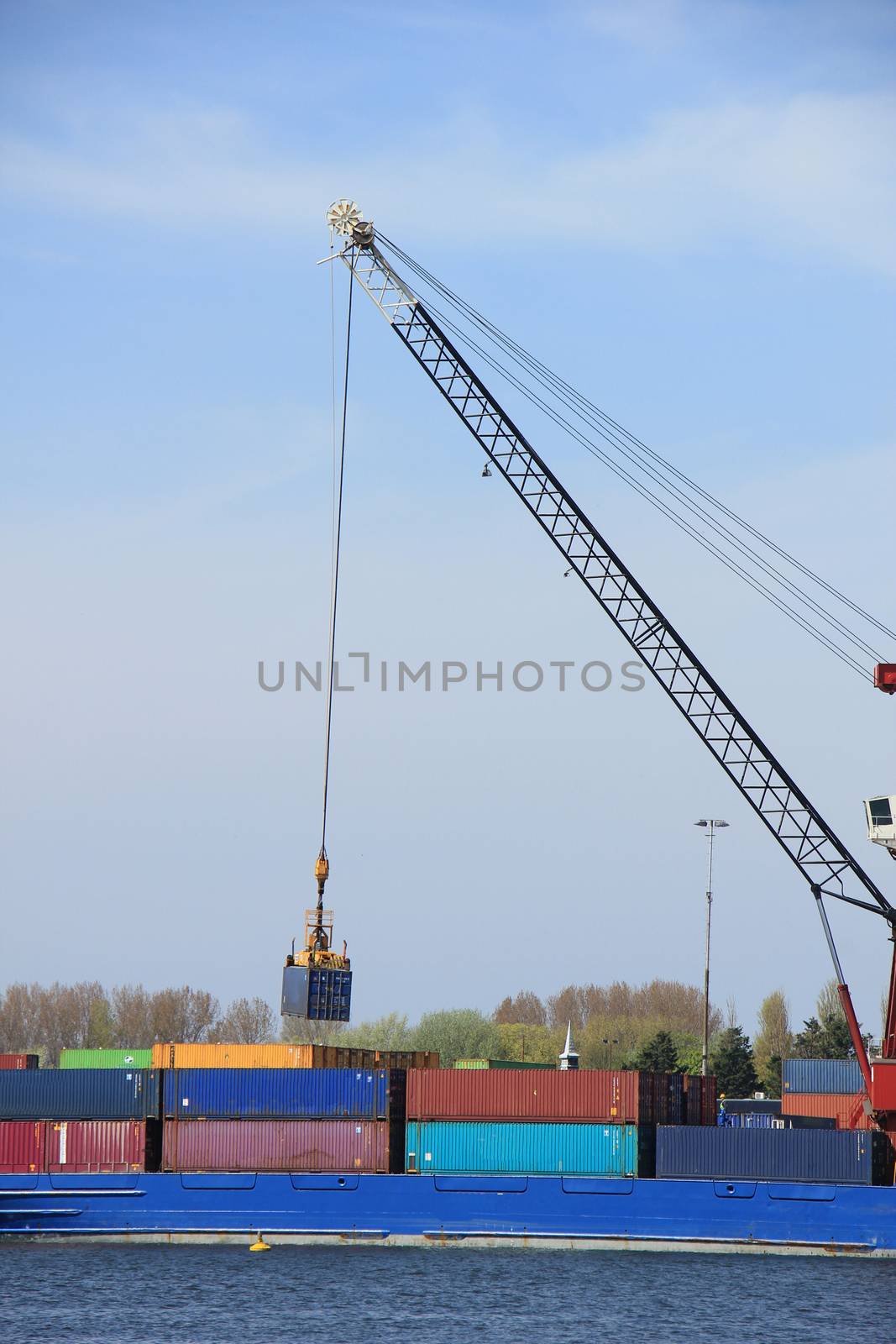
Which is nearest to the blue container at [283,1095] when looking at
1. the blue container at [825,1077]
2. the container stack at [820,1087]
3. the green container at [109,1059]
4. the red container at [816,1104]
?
the green container at [109,1059]

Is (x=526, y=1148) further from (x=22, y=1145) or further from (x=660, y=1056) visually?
(x=660, y=1056)

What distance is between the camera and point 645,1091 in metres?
58.4

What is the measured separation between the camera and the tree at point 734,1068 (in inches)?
5221

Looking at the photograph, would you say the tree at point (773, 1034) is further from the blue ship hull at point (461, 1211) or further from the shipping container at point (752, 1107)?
the blue ship hull at point (461, 1211)

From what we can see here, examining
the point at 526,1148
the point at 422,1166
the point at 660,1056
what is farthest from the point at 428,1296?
the point at 660,1056

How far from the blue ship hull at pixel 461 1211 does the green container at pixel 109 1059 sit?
5960mm

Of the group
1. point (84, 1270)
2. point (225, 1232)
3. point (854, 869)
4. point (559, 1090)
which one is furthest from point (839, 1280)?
point (84, 1270)

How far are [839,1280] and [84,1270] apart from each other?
25.5m

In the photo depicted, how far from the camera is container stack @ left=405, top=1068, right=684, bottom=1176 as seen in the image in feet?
187

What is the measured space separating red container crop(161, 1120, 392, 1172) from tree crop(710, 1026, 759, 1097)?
77976mm

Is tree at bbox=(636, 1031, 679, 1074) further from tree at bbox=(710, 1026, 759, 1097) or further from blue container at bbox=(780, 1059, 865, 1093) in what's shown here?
blue container at bbox=(780, 1059, 865, 1093)

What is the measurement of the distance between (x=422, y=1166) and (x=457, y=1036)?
3402 inches

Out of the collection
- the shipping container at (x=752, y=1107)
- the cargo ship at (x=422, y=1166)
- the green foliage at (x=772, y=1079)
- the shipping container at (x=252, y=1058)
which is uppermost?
the shipping container at (x=252, y=1058)

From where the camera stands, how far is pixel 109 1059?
6438cm
